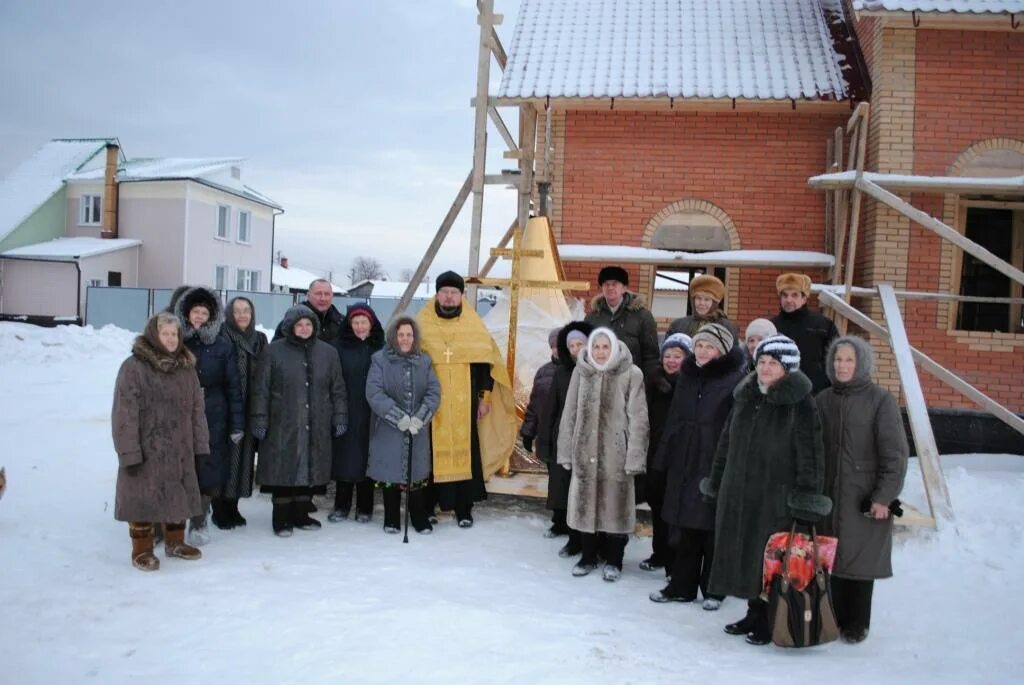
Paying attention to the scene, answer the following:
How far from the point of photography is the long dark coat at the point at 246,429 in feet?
17.3

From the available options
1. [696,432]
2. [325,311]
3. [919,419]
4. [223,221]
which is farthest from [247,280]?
[696,432]

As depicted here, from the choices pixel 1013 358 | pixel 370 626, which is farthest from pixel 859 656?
pixel 1013 358

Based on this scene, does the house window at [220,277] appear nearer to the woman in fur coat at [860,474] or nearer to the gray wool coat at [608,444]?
the gray wool coat at [608,444]

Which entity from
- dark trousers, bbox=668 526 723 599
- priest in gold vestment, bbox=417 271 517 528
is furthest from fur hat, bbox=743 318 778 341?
priest in gold vestment, bbox=417 271 517 528

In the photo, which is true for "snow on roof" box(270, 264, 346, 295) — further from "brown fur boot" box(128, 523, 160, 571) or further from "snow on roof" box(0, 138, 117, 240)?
"brown fur boot" box(128, 523, 160, 571)

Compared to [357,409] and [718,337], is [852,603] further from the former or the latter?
Answer: [357,409]

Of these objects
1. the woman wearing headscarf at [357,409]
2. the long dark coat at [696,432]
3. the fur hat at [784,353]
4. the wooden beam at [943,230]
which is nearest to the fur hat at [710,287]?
the long dark coat at [696,432]

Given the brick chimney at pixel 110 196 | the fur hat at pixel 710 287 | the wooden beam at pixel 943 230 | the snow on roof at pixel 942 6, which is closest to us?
the fur hat at pixel 710 287

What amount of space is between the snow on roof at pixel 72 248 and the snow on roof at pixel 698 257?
22563 millimetres

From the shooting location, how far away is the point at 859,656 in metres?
3.86

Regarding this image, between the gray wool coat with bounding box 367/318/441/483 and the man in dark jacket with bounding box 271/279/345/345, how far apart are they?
545 mm

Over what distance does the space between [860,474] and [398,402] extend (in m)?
2.99

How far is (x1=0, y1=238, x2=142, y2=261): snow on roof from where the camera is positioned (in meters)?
25.8

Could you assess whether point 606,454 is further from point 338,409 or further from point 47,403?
point 47,403
